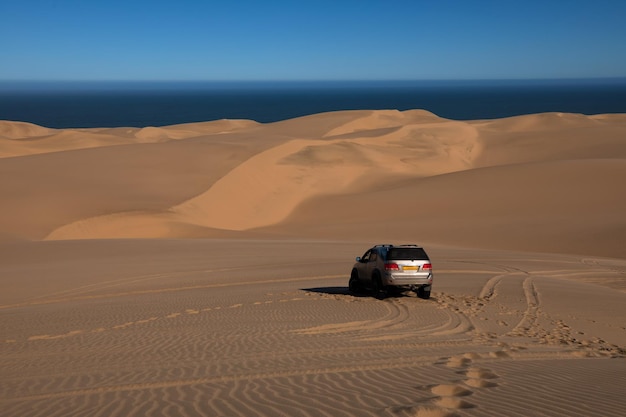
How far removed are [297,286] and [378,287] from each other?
3106mm

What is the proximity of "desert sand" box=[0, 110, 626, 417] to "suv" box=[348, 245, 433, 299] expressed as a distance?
45cm

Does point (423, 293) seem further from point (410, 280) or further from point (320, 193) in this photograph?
point (320, 193)

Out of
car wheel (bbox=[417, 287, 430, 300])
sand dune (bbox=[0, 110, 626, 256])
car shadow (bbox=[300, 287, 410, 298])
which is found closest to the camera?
car wheel (bbox=[417, 287, 430, 300])

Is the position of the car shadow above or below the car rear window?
below

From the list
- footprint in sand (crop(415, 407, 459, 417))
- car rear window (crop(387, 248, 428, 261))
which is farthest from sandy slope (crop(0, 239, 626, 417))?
car rear window (crop(387, 248, 428, 261))

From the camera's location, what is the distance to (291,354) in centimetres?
1000

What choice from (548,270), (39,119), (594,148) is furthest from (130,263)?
(39,119)

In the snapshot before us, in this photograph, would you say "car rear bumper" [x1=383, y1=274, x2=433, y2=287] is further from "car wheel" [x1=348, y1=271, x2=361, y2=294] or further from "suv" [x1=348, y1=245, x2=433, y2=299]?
"car wheel" [x1=348, y1=271, x2=361, y2=294]

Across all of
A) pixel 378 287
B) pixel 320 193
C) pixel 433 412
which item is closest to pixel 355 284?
pixel 378 287

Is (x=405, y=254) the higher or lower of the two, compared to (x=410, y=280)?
higher

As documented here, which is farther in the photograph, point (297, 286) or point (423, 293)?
point (297, 286)

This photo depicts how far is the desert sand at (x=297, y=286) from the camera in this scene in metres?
7.58

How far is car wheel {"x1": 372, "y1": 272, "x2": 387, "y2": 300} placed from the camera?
1600 centimetres

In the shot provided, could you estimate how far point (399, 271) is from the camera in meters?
15.8
